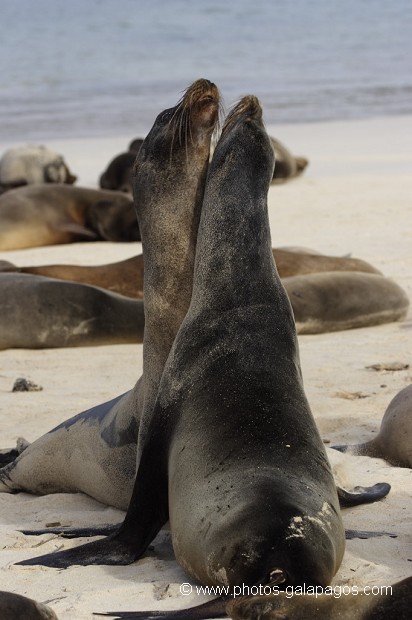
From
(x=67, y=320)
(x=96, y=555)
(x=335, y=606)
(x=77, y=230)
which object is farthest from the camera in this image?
(x=77, y=230)

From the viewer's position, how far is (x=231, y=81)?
25828 millimetres

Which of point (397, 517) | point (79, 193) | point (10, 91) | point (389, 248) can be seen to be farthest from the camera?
point (10, 91)

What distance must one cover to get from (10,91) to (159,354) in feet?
73.6

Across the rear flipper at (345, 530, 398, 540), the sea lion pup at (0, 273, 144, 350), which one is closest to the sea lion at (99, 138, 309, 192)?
the sea lion pup at (0, 273, 144, 350)

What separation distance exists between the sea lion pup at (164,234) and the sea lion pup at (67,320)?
3037mm

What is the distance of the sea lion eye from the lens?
310 centimetres

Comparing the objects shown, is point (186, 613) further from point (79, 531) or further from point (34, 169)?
point (34, 169)

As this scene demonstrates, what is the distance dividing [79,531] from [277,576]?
1.14m

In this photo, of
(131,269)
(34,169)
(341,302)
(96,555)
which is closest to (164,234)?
(96,555)

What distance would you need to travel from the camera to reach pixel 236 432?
3.58 meters

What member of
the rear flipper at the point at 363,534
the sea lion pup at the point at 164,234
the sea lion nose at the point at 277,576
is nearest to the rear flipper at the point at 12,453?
the sea lion pup at the point at 164,234

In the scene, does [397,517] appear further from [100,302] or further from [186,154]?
[100,302]

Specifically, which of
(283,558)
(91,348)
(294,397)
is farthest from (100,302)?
(283,558)

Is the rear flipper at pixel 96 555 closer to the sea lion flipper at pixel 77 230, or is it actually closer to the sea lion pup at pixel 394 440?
the sea lion pup at pixel 394 440
